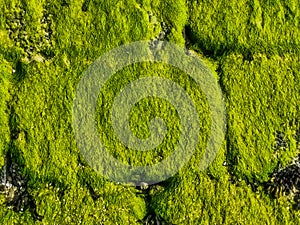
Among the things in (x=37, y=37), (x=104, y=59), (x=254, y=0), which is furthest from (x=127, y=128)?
(x=254, y=0)

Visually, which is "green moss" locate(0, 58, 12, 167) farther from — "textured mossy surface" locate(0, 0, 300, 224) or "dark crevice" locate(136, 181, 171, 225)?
"dark crevice" locate(136, 181, 171, 225)

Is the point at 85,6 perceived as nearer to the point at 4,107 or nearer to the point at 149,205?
the point at 4,107

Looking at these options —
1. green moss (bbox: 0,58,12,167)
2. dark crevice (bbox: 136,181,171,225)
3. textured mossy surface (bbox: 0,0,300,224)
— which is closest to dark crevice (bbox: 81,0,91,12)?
textured mossy surface (bbox: 0,0,300,224)

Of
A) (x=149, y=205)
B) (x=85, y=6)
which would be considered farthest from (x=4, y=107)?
(x=149, y=205)

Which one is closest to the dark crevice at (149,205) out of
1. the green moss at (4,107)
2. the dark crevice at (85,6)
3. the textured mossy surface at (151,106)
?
the textured mossy surface at (151,106)

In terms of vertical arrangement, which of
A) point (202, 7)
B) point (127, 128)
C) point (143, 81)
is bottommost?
point (127, 128)

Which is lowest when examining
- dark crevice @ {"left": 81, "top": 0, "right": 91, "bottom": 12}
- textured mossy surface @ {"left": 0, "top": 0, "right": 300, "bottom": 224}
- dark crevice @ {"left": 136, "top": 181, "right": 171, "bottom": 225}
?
dark crevice @ {"left": 136, "top": 181, "right": 171, "bottom": 225}

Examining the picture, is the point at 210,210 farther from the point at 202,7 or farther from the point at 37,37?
the point at 37,37

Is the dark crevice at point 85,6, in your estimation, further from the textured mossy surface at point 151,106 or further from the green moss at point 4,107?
the green moss at point 4,107

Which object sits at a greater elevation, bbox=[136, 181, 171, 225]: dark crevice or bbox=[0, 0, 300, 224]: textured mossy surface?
bbox=[0, 0, 300, 224]: textured mossy surface
